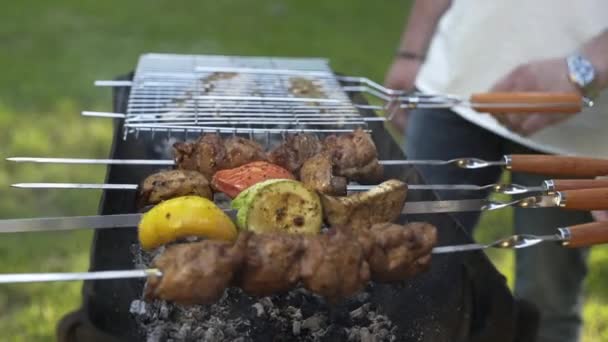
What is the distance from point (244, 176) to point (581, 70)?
1.39m

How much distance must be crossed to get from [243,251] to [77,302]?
2258 millimetres

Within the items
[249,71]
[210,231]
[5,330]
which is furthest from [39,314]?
[210,231]

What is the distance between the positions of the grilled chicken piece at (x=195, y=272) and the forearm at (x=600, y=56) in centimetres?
163

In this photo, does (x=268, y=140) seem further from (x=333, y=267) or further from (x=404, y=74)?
(x=404, y=74)

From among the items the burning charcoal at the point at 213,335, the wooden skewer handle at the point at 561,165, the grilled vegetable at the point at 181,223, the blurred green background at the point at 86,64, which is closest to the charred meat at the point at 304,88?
the wooden skewer handle at the point at 561,165

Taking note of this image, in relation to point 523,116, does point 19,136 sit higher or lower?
higher

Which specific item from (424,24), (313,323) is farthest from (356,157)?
(424,24)

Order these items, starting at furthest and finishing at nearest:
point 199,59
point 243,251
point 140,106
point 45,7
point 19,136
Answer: point 45,7 → point 19,136 → point 199,59 → point 140,106 → point 243,251

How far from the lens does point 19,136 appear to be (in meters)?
4.96

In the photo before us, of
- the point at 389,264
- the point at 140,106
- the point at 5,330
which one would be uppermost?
the point at 140,106

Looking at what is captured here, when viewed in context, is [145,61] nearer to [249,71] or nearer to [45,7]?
[249,71]

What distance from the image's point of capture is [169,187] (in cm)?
193

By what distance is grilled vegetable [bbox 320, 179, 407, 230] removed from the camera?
6.06 ft

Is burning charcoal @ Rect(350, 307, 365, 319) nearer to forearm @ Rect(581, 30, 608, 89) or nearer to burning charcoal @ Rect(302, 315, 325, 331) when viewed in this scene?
burning charcoal @ Rect(302, 315, 325, 331)
